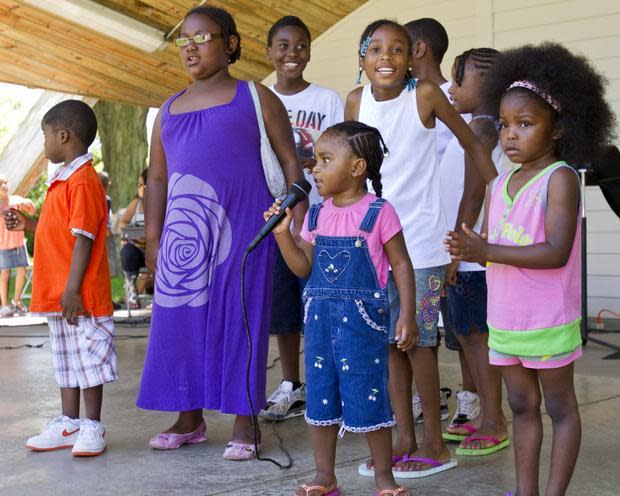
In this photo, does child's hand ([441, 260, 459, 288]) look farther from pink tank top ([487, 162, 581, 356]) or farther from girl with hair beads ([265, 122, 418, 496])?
pink tank top ([487, 162, 581, 356])

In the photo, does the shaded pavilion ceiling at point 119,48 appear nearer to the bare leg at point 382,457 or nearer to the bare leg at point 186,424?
the bare leg at point 186,424

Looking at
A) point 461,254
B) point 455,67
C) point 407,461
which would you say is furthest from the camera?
point 455,67

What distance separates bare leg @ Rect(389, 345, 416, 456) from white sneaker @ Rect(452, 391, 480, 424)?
27.7 inches

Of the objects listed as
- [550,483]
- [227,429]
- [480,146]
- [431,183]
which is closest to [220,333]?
[227,429]

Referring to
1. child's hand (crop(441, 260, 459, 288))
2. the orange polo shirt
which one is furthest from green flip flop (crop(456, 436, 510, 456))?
the orange polo shirt

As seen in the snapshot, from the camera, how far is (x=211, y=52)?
3.92m

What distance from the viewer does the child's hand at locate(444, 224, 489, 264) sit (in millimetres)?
2762

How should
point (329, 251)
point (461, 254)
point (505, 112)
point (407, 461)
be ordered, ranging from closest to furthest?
point (461, 254) → point (505, 112) → point (329, 251) → point (407, 461)

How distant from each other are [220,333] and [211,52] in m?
1.16

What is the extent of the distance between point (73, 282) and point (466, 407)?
1852 mm

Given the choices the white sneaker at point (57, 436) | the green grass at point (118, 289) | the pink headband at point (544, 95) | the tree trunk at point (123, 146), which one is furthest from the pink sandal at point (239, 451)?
the tree trunk at point (123, 146)

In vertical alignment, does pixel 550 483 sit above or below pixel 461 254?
below

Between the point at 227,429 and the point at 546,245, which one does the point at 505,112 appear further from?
the point at 227,429

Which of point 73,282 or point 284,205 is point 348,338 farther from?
point 73,282
